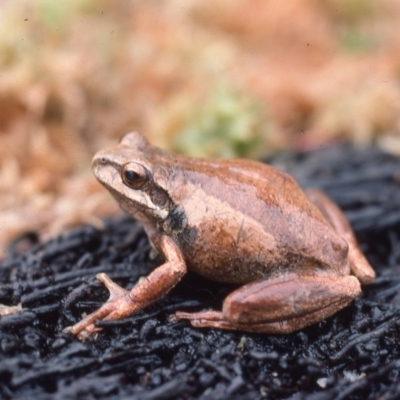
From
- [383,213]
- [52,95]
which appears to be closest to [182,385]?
[383,213]

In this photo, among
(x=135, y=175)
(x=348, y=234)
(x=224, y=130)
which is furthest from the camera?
(x=224, y=130)

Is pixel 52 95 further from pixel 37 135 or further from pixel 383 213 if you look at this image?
pixel 383 213

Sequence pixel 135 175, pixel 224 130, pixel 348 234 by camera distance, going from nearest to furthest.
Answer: pixel 135 175 < pixel 348 234 < pixel 224 130

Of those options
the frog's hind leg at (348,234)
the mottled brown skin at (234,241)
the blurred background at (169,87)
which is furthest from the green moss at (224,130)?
the mottled brown skin at (234,241)

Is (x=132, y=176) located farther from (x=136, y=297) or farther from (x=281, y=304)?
(x=281, y=304)

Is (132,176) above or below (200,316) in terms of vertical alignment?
above

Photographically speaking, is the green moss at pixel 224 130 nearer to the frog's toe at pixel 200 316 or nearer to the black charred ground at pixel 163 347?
the black charred ground at pixel 163 347

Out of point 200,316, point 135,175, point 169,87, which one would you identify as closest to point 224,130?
point 169,87
